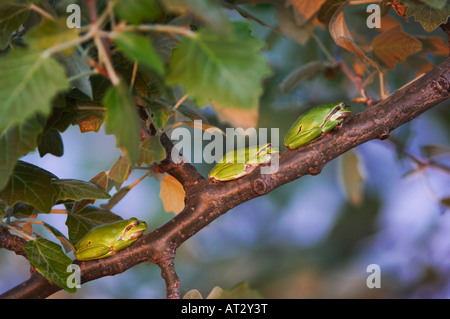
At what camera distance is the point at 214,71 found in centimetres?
25

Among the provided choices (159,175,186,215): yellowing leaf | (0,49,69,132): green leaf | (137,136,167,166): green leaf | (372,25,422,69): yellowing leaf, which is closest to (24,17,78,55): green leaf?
(0,49,69,132): green leaf

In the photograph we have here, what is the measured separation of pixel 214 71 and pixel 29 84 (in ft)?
0.30

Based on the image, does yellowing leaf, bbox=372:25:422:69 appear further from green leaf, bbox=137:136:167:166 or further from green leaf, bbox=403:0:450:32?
green leaf, bbox=137:136:167:166

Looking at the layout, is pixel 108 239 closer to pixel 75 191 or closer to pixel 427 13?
pixel 75 191

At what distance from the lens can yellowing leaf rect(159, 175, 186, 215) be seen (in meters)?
0.47

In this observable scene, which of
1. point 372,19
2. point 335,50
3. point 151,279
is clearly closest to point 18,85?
point 372,19

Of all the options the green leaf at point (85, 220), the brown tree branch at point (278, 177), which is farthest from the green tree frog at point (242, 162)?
the green leaf at point (85, 220)

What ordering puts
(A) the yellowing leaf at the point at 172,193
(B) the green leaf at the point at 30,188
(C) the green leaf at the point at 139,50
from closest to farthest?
1. (C) the green leaf at the point at 139,50
2. (B) the green leaf at the point at 30,188
3. (A) the yellowing leaf at the point at 172,193

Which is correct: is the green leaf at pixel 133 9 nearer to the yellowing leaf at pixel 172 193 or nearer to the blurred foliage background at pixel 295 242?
the yellowing leaf at pixel 172 193

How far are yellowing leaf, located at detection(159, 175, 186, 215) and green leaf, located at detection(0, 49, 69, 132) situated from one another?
0.23 metres

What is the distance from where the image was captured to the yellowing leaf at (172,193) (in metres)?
0.47

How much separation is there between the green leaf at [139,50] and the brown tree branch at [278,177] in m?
0.16

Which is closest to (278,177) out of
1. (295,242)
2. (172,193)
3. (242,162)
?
(242,162)
